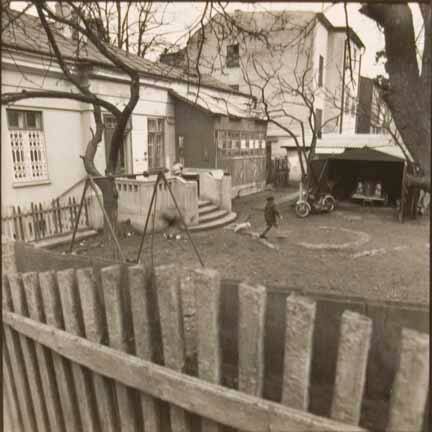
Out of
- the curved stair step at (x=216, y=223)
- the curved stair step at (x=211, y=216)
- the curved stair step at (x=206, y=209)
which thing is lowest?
the curved stair step at (x=216, y=223)

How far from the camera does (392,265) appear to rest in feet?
24.7

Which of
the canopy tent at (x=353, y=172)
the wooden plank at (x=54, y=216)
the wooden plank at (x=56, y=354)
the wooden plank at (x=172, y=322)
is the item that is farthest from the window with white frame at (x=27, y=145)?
the canopy tent at (x=353, y=172)

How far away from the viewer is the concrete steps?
435 inches

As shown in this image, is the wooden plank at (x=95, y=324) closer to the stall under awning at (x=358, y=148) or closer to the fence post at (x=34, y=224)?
the fence post at (x=34, y=224)

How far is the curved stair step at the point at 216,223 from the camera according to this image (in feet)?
35.5

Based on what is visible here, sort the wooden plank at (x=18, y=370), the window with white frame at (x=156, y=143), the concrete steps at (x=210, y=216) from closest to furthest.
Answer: the wooden plank at (x=18, y=370) < the concrete steps at (x=210, y=216) < the window with white frame at (x=156, y=143)

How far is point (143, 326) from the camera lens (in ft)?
5.74

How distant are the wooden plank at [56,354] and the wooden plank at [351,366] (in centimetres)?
146

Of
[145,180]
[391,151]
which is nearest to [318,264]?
[145,180]

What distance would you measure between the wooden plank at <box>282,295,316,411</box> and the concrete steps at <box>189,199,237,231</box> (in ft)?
30.5

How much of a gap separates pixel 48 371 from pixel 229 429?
116 centimetres

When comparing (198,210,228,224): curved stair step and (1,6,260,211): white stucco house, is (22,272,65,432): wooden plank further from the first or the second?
(198,210,228,224): curved stair step

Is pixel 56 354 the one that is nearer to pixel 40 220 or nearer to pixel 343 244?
pixel 40 220

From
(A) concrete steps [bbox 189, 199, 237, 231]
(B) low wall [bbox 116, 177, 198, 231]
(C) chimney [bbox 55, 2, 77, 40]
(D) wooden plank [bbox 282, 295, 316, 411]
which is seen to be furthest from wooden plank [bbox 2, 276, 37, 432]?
(A) concrete steps [bbox 189, 199, 237, 231]
